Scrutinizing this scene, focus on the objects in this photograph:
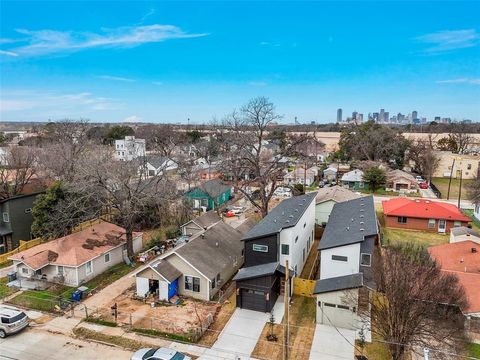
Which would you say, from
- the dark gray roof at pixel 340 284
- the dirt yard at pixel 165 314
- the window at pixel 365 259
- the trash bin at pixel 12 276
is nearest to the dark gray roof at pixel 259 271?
the dirt yard at pixel 165 314

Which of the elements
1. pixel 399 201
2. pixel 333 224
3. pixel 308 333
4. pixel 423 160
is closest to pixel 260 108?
pixel 333 224

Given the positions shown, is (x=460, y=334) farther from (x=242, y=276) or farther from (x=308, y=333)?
(x=242, y=276)

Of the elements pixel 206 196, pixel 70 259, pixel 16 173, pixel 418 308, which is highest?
pixel 16 173

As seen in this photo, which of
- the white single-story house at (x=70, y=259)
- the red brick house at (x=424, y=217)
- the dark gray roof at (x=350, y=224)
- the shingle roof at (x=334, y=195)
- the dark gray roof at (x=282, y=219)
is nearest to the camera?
the dark gray roof at (x=350, y=224)

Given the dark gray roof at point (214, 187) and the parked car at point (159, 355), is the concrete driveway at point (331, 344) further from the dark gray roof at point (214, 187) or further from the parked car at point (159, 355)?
the dark gray roof at point (214, 187)

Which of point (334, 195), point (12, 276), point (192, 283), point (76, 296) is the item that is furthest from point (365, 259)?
point (12, 276)

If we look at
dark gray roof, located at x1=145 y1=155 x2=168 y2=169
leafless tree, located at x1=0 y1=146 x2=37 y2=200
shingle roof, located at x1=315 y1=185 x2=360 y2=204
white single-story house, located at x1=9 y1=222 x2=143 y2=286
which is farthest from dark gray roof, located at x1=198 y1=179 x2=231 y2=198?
dark gray roof, located at x1=145 y1=155 x2=168 y2=169

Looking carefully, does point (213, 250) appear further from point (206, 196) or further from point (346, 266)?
point (206, 196)

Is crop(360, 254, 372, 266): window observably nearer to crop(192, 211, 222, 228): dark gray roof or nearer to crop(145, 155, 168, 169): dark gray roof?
crop(192, 211, 222, 228): dark gray roof
